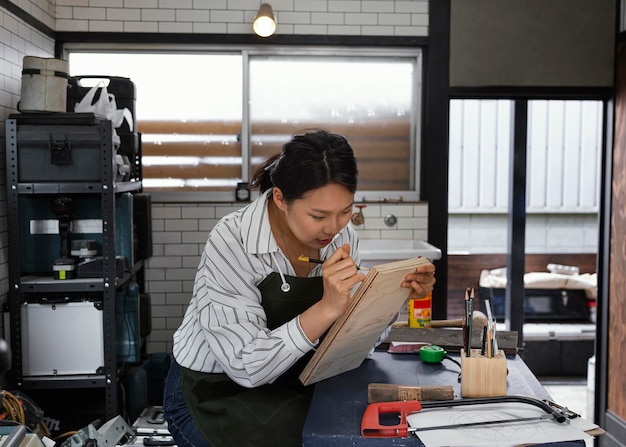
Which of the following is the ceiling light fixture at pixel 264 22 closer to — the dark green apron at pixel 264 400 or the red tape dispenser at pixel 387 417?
the dark green apron at pixel 264 400

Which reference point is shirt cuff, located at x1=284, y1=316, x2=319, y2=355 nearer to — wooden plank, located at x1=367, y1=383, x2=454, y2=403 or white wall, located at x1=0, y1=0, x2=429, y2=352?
wooden plank, located at x1=367, y1=383, x2=454, y2=403

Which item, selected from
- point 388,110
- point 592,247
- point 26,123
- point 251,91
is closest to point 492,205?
point 592,247

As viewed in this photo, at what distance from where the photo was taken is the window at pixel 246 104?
192 inches

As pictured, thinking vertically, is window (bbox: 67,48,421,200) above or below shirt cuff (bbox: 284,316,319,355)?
above

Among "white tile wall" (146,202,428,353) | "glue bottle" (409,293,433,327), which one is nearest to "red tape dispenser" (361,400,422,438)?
"glue bottle" (409,293,433,327)

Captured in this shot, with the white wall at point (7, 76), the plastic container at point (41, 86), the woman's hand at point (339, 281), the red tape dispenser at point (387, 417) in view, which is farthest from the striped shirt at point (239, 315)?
the white wall at point (7, 76)

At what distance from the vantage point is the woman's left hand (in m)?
1.98

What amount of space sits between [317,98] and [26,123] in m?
2.12

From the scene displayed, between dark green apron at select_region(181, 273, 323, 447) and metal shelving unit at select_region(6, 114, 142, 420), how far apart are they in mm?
1542

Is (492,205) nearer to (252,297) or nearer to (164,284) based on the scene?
(164,284)

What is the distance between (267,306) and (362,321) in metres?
0.30

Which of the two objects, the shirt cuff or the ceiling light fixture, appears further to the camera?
the ceiling light fixture

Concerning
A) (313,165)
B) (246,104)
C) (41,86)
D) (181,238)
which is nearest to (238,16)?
(246,104)

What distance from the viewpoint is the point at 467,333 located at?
6.20ft
